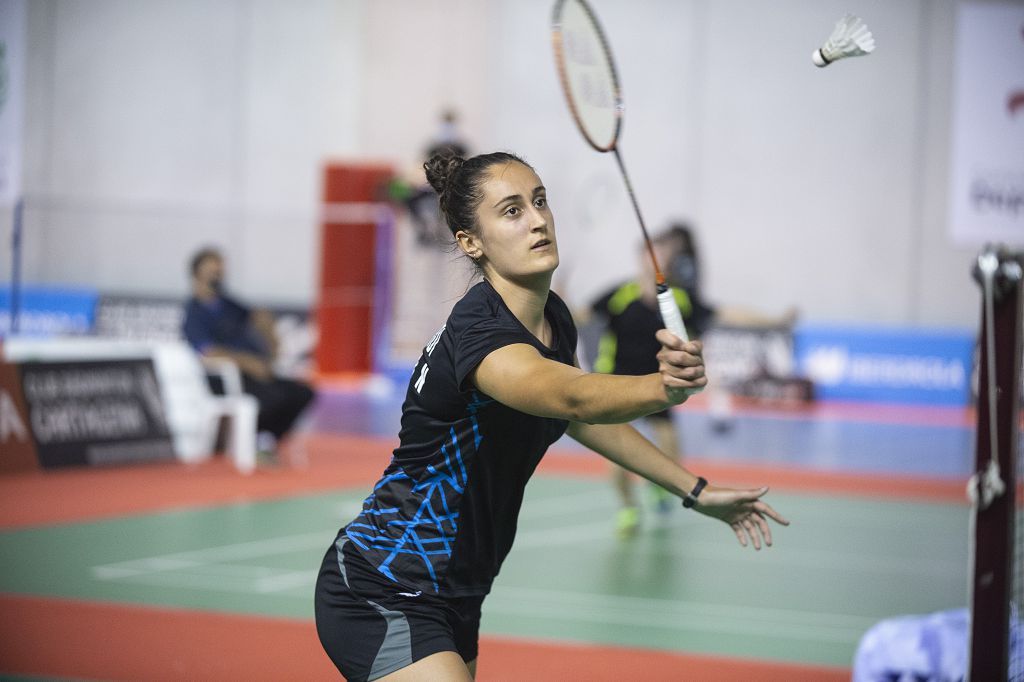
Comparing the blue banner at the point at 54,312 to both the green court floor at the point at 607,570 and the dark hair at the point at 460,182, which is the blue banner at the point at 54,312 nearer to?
the green court floor at the point at 607,570

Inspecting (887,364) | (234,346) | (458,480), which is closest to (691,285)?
(234,346)

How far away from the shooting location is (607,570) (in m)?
7.05

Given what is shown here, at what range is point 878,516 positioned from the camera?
8984mm

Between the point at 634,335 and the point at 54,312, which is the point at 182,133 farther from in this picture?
the point at 634,335

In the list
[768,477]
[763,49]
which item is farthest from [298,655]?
[763,49]

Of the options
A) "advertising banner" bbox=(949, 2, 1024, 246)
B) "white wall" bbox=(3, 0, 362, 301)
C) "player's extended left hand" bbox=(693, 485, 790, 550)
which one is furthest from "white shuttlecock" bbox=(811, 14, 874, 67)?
"white wall" bbox=(3, 0, 362, 301)

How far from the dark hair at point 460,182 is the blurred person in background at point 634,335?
4.63 metres

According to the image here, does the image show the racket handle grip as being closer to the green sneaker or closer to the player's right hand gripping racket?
the player's right hand gripping racket

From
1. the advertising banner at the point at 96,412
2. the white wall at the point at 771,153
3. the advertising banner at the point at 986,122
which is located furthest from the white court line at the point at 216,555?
the advertising banner at the point at 986,122

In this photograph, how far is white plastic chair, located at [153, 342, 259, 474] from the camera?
10.2m

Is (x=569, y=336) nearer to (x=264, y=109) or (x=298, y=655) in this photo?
(x=298, y=655)

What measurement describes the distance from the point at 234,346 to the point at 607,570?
4.37 metres

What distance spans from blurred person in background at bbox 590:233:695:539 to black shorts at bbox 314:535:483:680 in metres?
4.75

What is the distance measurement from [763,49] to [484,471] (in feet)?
54.9
